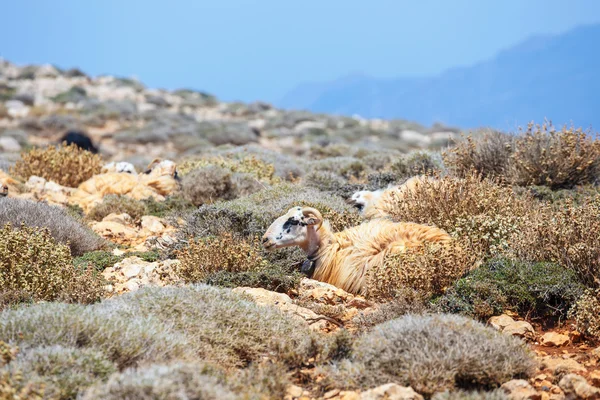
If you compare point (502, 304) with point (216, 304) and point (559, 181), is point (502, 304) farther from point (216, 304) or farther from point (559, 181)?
point (559, 181)

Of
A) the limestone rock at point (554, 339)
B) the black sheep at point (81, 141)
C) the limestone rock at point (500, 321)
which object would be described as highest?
the black sheep at point (81, 141)

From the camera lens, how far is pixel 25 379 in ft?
11.7

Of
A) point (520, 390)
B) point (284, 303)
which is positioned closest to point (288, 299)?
point (284, 303)

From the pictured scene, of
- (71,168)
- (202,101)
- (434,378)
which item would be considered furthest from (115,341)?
(202,101)

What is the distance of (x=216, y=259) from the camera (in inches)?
263

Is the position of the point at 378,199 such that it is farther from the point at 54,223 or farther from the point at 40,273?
the point at 40,273

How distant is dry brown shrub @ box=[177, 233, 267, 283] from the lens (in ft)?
21.7

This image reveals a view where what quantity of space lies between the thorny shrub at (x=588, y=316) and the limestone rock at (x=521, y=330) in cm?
37

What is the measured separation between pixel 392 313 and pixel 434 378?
1401 mm

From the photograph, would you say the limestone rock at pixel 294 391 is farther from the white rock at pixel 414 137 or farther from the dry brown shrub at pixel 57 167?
the white rock at pixel 414 137

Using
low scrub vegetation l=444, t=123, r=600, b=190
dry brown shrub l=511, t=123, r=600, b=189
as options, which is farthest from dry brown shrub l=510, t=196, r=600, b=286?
dry brown shrub l=511, t=123, r=600, b=189

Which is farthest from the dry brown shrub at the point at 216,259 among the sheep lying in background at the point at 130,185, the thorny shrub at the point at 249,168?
the thorny shrub at the point at 249,168

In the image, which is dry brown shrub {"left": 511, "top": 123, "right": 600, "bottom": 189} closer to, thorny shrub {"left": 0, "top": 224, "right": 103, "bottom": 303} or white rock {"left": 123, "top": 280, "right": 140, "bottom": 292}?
white rock {"left": 123, "top": 280, "right": 140, "bottom": 292}

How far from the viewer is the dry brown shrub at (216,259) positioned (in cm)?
662
